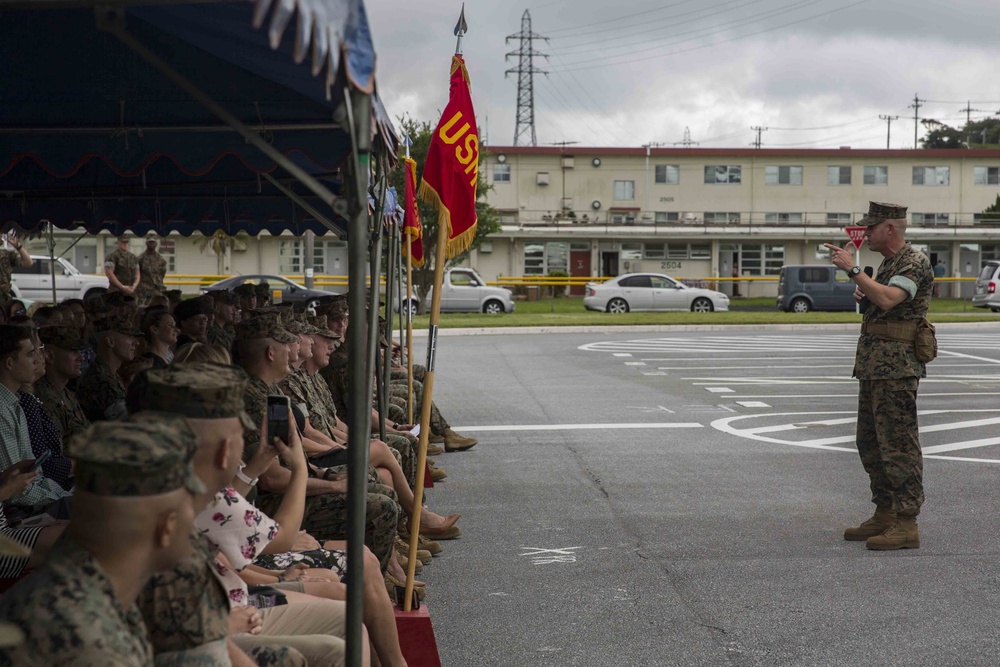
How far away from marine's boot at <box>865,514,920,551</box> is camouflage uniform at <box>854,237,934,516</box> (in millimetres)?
68

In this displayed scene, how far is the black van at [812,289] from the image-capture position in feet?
135

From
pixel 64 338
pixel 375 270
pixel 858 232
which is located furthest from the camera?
pixel 858 232

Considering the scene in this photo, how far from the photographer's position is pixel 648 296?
3859cm

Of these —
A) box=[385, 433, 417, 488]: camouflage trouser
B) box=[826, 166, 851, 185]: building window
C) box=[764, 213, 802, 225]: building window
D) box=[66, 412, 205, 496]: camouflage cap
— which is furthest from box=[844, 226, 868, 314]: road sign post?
box=[826, 166, 851, 185]: building window

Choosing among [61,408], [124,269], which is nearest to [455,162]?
[61,408]

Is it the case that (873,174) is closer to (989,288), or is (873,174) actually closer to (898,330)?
(989,288)

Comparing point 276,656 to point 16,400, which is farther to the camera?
point 16,400

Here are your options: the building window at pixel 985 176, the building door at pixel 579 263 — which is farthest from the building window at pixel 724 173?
the building window at pixel 985 176

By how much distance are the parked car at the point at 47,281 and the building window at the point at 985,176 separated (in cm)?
4703

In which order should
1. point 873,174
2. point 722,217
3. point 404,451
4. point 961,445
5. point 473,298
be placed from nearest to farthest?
point 404,451 → point 961,445 → point 473,298 → point 722,217 → point 873,174

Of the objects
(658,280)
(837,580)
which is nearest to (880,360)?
(837,580)

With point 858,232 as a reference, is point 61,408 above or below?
below

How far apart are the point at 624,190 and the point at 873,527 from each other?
5256 centimetres

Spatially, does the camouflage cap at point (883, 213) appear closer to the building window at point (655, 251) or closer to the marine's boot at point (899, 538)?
the marine's boot at point (899, 538)
